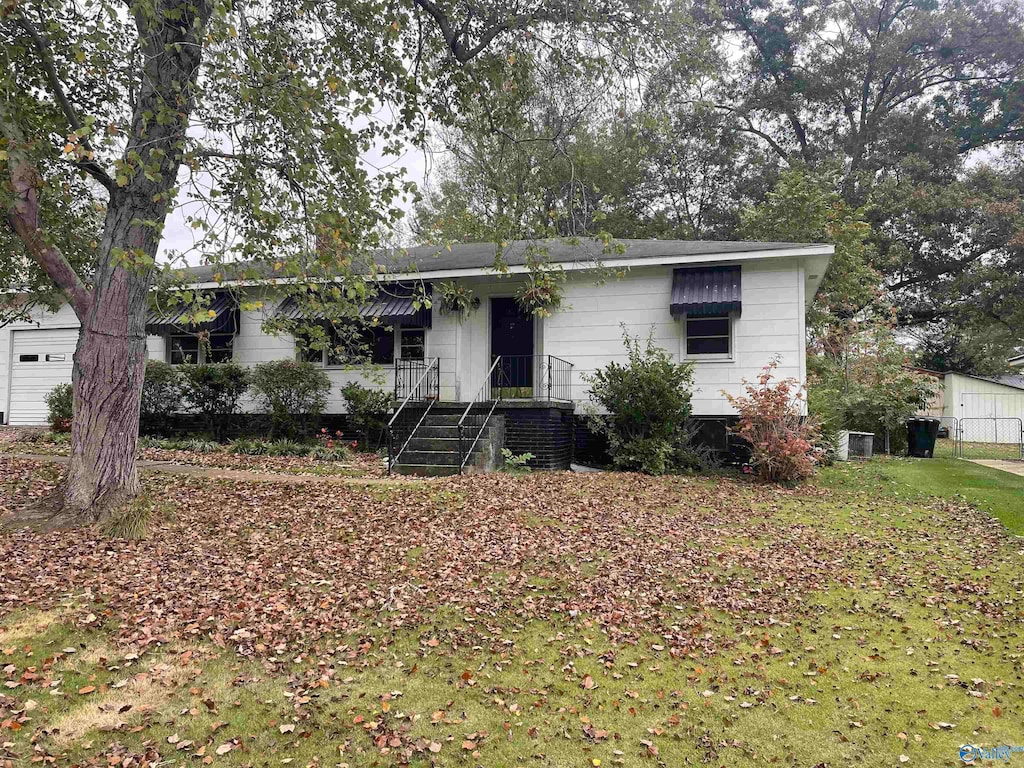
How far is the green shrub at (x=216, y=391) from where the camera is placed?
1336 centimetres

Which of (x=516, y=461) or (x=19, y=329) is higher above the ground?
(x=19, y=329)

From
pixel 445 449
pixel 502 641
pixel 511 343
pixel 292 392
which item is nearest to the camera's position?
pixel 502 641

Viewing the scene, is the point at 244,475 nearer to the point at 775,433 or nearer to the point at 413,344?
the point at 413,344

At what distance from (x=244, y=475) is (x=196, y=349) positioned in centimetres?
641

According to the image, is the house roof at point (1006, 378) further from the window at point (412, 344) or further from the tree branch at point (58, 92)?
the tree branch at point (58, 92)

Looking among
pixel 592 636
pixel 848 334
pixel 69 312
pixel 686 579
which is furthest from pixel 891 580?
pixel 69 312

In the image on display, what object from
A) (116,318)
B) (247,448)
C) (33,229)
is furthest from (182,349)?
(33,229)

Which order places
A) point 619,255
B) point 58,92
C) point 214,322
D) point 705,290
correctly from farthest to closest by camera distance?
point 214,322
point 705,290
point 619,255
point 58,92

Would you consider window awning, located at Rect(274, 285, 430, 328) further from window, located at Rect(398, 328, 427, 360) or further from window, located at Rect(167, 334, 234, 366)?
window, located at Rect(167, 334, 234, 366)

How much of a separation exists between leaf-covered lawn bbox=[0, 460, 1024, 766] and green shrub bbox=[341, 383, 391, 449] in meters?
5.44

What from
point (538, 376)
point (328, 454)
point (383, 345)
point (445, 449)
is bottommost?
point (328, 454)

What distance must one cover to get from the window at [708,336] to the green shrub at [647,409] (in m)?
0.83

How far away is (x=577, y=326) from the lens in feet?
41.6

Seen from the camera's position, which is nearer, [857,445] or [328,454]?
[328,454]
